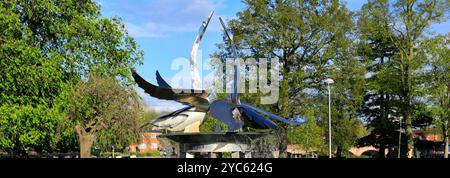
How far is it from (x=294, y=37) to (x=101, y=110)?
451 inches

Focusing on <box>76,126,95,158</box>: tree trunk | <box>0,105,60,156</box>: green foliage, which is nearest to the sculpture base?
<box>0,105,60,156</box>: green foliage

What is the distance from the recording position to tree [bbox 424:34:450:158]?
101 feet

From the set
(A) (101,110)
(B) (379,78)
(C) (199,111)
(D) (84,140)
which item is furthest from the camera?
(B) (379,78)

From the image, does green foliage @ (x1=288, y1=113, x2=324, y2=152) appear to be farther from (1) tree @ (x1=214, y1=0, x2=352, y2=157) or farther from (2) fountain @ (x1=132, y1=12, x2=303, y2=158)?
(2) fountain @ (x1=132, y1=12, x2=303, y2=158)

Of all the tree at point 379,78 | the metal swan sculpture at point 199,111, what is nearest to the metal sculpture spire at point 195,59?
the metal swan sculpture at point 199,111

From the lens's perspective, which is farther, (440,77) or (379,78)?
(379,78)

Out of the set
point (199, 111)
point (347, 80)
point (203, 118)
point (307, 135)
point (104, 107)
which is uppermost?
point (347, 80)

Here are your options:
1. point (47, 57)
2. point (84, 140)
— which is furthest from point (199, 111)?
point (47, 57)

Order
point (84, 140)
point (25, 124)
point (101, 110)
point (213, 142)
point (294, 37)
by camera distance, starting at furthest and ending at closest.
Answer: point (294, 37) → point (101, 110) → point (84, 140) → point (25, 124) → point (213, 142)

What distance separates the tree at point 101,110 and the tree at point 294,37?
308 inches

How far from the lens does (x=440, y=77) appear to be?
31.4 metres

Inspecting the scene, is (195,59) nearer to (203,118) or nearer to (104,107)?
(203,118)

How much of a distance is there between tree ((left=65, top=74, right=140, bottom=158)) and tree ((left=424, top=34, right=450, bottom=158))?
1730cm

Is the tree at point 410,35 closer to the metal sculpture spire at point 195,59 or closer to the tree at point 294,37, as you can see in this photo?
the tree at point 294,37
